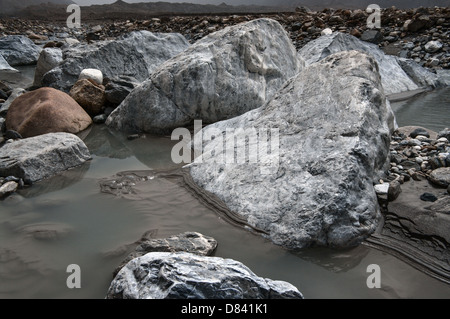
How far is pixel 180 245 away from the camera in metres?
2.81

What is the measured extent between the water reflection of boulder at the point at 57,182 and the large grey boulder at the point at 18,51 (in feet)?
35.9

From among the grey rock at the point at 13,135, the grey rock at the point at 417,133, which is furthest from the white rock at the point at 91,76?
the grey rock at the point at 417,133

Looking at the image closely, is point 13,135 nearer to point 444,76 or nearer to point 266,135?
point 266,135

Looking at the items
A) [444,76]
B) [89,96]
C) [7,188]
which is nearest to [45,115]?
[89,96]

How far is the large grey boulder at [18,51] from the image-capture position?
1312cm

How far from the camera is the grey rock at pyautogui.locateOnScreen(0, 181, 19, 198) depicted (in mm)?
3749

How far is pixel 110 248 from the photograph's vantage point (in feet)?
9.52

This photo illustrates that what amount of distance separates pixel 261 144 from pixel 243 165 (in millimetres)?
343

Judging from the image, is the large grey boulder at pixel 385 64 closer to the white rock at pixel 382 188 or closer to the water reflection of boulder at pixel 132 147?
the water reflection of boulder at pixel 132 147

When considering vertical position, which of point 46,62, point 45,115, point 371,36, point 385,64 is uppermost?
point 371,36

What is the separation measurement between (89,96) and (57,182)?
2877 mm

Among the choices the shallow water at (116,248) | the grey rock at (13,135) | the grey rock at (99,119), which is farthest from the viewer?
the grey rock at (99,119)
